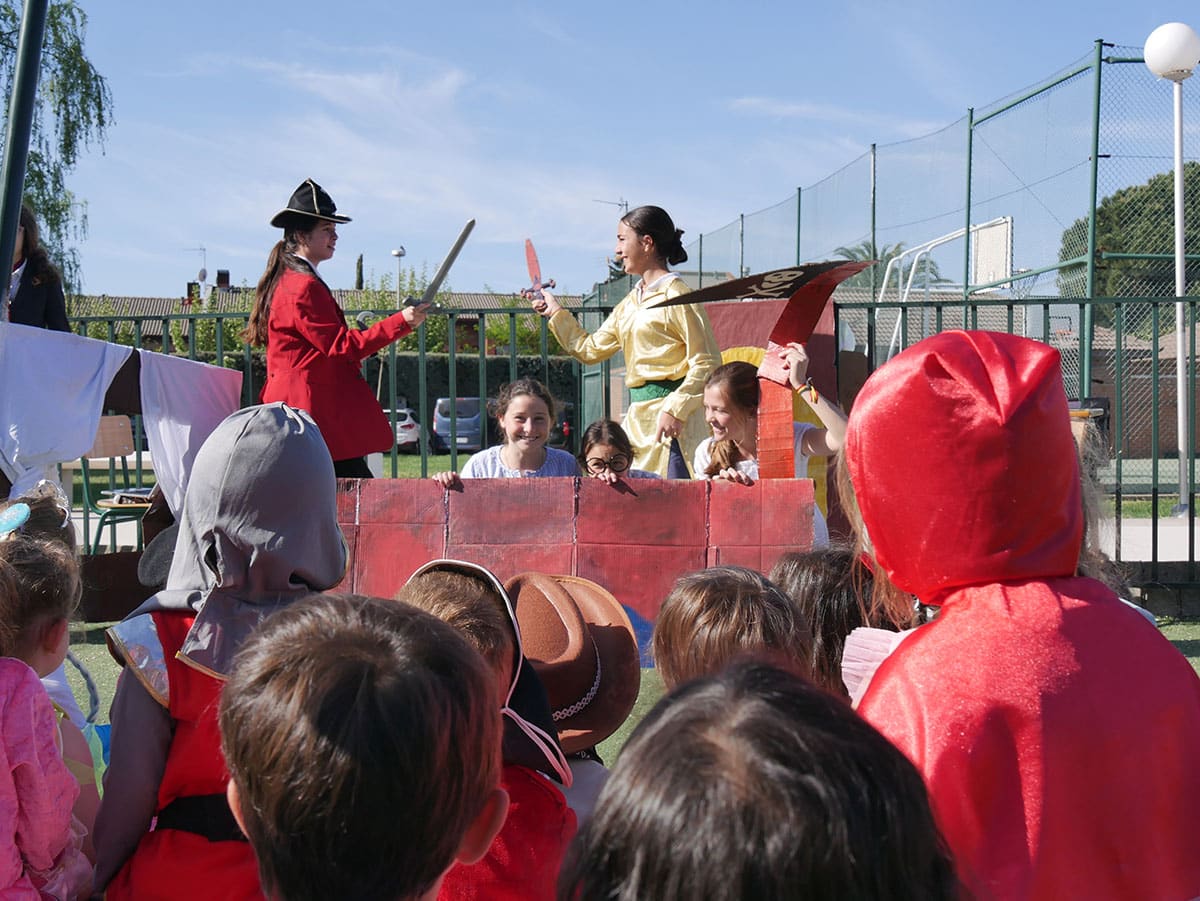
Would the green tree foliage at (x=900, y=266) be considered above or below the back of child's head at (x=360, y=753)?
above

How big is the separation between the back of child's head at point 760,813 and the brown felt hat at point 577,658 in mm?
1298

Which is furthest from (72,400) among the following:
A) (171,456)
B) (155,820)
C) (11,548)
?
(155,820)

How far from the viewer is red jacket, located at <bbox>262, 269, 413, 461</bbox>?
193 inches

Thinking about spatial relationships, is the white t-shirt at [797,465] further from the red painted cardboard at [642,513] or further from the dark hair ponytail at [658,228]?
the dark hair ponytail at [658,228]

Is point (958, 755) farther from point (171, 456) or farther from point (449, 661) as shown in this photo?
point (171, 456)

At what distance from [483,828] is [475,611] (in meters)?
0.63

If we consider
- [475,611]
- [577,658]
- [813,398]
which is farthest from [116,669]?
[475,611]

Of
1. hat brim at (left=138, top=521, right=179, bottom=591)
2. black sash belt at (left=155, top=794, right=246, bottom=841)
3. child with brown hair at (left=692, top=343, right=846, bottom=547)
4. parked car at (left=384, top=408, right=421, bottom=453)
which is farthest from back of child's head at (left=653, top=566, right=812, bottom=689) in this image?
parked car at (left=384, top=408, right=421, bottom=453)

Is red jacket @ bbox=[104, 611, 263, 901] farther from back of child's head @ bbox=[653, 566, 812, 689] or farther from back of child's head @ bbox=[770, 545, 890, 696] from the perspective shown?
back of child's head @ bbox=[770, 545, 890, 696]

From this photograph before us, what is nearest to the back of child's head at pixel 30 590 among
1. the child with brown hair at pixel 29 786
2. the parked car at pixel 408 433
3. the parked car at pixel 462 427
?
the child with brown hair at pixel 29 786

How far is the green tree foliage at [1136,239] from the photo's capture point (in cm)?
1183

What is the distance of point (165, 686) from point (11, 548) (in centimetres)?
54

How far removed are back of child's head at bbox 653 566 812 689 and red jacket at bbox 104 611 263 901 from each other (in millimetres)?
785

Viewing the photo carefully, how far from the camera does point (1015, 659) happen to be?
4.29ft
